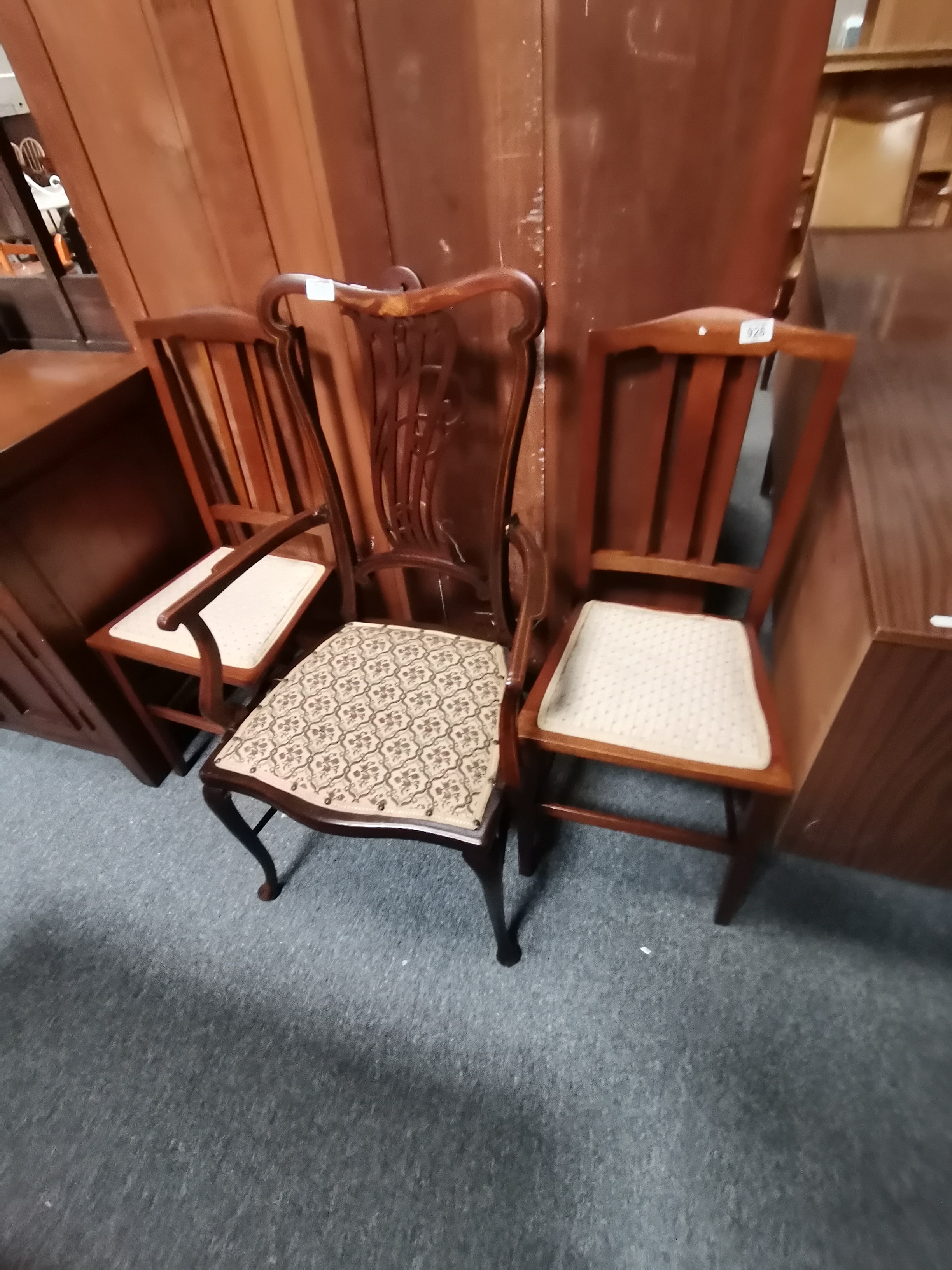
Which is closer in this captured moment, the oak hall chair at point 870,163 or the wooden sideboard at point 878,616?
the wooden sideboard at point 878,616

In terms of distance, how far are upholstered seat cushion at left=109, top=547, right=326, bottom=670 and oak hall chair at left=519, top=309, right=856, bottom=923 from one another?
539mm

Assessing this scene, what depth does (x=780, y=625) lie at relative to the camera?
4.89 feet

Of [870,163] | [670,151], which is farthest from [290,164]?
[870,163]

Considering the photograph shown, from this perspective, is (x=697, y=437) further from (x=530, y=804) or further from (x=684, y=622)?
(x=530, y=804)

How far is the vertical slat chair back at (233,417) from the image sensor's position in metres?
1.17

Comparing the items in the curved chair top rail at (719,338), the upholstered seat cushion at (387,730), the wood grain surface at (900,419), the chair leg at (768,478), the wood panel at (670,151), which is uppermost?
the wood panel at (670,151)

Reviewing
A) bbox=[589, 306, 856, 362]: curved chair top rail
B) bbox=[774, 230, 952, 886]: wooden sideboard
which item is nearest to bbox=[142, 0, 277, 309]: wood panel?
bbox=[589, 306, 856, 362]: curved chair top rail

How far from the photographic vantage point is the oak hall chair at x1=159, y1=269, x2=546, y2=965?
3.14ft

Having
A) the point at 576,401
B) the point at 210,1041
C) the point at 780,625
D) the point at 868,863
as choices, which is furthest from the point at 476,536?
the point at 210,1041

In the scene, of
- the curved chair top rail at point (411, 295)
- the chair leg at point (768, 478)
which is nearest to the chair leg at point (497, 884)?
the curved chair top rail at point (411, 295)

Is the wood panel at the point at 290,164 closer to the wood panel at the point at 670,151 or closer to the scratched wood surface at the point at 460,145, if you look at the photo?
the scratched wood surface at the point at 460,145

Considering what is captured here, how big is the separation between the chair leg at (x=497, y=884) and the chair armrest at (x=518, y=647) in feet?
0.29

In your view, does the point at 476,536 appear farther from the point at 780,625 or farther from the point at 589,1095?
the point at 589,1095

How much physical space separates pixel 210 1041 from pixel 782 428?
1.98 metres
